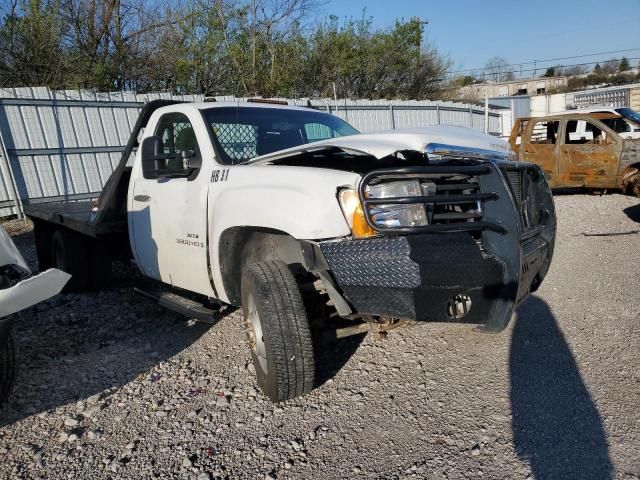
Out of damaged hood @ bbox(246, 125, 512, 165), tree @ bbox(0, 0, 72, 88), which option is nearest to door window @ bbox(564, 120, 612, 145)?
damaged hood @ bbox(246, 125, 512, 165)

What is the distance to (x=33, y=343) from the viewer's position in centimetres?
404

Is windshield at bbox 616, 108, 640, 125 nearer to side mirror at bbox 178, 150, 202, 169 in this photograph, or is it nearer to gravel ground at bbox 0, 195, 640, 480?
gravel ground at bbox 0, 195, 640, 480

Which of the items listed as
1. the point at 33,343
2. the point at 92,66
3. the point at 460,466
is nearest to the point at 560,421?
the point at 460,466

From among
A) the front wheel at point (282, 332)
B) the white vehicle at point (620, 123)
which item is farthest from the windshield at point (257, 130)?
the white vehicle at point (620, 123)

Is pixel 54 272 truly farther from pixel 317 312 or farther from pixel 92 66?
pixel 92 66

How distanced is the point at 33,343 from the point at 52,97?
24.3ft

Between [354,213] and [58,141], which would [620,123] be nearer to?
[354,213]

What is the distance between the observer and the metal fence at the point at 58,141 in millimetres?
9242

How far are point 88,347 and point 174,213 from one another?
4.70ft

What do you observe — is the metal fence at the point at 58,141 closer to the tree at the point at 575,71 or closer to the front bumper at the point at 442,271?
the front bumper at the point at 442,271

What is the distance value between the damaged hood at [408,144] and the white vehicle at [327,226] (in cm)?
1

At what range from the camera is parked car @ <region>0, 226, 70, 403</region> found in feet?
7.49

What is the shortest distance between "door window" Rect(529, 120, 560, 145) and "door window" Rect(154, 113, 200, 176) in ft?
28.0

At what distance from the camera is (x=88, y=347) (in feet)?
13.1
